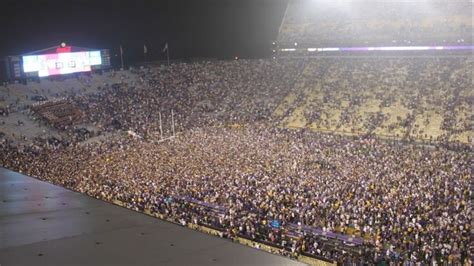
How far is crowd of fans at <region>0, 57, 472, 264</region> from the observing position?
55.7ft

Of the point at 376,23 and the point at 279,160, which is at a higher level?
the point at 376,23

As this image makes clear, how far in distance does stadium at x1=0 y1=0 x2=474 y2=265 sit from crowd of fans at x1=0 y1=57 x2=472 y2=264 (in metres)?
0.10

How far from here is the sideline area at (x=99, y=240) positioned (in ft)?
17.3

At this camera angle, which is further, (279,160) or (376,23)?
A: (376,23)

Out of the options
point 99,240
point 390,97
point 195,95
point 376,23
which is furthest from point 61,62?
point 99,240

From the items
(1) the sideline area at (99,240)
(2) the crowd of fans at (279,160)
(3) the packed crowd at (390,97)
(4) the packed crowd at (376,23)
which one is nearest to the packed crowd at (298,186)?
(2) the crowd of fans at (279,160)

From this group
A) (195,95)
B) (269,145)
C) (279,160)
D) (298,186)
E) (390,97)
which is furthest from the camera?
(195,95)

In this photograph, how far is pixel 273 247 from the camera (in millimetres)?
16500

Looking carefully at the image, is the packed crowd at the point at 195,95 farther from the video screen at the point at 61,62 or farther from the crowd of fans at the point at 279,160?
the video screen at the point at 61,62

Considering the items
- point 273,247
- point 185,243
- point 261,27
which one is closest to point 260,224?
point 273,247

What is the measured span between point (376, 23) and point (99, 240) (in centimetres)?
5481

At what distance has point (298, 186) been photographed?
2131 cm

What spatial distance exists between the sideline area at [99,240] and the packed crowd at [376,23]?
159ft

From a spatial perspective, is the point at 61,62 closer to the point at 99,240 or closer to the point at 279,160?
the point at 279,160
